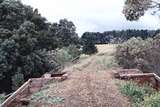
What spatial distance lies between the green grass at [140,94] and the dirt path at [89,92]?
20 centimetres

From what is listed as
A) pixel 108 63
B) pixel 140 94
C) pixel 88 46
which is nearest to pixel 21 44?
pixel 108 63

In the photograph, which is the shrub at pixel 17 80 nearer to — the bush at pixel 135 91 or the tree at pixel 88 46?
the bush at pixel 135 91

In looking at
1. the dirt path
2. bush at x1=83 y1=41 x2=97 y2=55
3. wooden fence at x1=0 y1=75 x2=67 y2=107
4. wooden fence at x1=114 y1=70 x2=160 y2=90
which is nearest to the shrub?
the dirt path

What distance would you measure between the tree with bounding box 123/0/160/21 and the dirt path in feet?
40.6

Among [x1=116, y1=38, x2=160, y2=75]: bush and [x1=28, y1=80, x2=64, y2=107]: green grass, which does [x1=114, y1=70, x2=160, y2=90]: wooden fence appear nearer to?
[x1=28, y1=80, x2=64, y2=107]: green grass

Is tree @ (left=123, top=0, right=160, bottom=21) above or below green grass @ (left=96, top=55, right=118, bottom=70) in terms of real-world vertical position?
above

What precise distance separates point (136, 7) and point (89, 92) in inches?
593

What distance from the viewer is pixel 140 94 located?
39.6ft

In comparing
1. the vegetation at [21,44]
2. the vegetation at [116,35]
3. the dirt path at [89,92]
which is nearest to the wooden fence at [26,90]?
the dirt path at [89,92]

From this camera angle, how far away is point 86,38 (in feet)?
145

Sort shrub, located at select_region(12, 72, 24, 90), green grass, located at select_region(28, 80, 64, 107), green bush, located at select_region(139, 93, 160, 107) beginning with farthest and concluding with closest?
shrub, located at select_region(12, 72, 24, 90) → green grass, located at select_region(28, 80, 64, 107) → green bush, located at select_region(139, 93, 160, 107)

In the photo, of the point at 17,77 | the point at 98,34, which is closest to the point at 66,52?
the point at 17,77

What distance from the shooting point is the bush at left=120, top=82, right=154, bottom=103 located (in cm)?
1188

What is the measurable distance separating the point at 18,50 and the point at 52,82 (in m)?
13.2
